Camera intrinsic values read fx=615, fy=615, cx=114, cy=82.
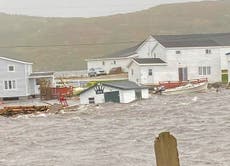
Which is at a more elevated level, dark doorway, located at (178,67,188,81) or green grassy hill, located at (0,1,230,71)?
green grassy hill, located at (0,1,230,71)

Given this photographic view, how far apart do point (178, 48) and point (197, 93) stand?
1351cm

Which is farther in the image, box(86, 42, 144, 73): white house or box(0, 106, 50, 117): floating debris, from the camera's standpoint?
box(86, 42, 144, 73): white house

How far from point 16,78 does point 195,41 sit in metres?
22.0

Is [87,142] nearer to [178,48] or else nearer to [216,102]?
[216,102]

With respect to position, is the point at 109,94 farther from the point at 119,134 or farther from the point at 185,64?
the point at 119,134

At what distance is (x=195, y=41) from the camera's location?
73.8 metres

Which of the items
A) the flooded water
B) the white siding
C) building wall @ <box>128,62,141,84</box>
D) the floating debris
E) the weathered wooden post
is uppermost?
the white siding

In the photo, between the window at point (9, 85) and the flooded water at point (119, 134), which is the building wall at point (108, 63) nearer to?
the window at point (9, 85)

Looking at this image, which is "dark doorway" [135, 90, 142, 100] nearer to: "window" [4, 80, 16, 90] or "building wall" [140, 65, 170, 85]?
"building wall" [140, 65, 170, 85]

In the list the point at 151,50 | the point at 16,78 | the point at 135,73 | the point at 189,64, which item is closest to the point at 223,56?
the point at 189,64

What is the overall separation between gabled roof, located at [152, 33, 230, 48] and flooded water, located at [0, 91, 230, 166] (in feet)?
73.8

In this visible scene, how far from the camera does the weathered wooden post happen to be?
8.05m

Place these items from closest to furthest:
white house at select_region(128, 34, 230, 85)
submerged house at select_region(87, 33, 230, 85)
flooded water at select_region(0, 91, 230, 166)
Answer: flooded water at select_region(0, 91, 230, 166)
submerged house at select_region(87, 33, 230, 85)
white house at select_region(128, 34, 230, 85)

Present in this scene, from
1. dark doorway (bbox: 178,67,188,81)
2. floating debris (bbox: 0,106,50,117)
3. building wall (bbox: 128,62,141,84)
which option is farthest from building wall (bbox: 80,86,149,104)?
dark doorway (bbox: 178,67,188,81)
